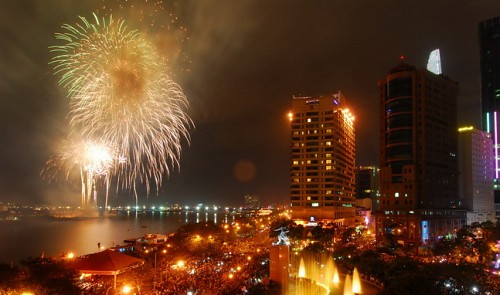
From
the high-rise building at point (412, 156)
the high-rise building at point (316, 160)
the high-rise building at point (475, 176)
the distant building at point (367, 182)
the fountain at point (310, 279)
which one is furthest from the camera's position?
the distant building at point (367, 182)

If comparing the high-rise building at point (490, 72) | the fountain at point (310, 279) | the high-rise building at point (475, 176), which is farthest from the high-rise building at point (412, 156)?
the high-rise building at point (490, 72)

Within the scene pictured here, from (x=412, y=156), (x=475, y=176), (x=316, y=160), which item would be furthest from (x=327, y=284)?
(x=475, y=176)

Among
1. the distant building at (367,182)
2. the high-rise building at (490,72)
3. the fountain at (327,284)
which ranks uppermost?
the high-rise building at (490,72)

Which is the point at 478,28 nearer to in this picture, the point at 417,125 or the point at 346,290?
the point at 417,125

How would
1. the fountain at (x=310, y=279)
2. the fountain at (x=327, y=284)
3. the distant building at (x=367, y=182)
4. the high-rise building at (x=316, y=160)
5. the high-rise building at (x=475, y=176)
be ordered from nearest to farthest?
the fountain at (x=310, y=279) < the fountain at (x=327, y=284) < the high-rise building at (x=316, y=160) < the high-rise building at (x=475, y=176) < the distant building at (x=367, y=182)

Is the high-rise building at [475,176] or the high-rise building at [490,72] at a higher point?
the high-rise building at [490,72]

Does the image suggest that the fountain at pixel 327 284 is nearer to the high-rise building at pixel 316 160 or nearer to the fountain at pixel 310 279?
the fountain at pixel 310 279
